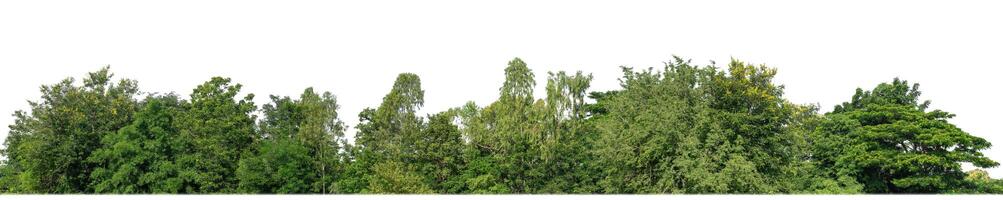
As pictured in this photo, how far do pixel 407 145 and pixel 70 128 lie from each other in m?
23.5

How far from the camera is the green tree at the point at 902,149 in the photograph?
5044 cm

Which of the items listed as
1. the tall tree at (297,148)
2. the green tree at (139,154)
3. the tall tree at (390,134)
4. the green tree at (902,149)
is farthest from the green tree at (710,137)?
the green tree at (139,154)

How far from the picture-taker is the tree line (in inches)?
1976

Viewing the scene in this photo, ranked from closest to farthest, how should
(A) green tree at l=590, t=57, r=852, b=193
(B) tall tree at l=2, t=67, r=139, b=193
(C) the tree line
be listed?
(A) green tree at l=590, t=57, r=852, b=193 < (C) the tree line < (B) tall tree at l=2, t=67, r=139, b=193

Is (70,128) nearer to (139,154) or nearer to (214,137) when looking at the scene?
(139,154)

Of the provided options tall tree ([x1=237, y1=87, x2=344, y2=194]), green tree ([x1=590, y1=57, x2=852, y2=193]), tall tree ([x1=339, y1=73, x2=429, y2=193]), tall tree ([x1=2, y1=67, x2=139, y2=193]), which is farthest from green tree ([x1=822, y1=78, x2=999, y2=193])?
tall tree ([x1=2, y1=67, x2=139, y2=193])

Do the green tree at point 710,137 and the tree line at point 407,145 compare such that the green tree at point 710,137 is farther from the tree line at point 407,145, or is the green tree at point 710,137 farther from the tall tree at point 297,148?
the tall tree at point 297,148

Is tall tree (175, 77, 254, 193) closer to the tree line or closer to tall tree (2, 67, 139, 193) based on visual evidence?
the tree line

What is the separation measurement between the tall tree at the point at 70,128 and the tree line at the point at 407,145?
102 millimetres

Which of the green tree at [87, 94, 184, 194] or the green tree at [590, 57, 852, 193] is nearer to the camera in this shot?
the green tree at [590, 57, 852, 193]

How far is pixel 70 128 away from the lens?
54.7 meters

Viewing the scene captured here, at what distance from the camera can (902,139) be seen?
52562 mm

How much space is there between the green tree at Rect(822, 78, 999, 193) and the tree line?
3.7 inches

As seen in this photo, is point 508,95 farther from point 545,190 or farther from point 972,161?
point 972,161
